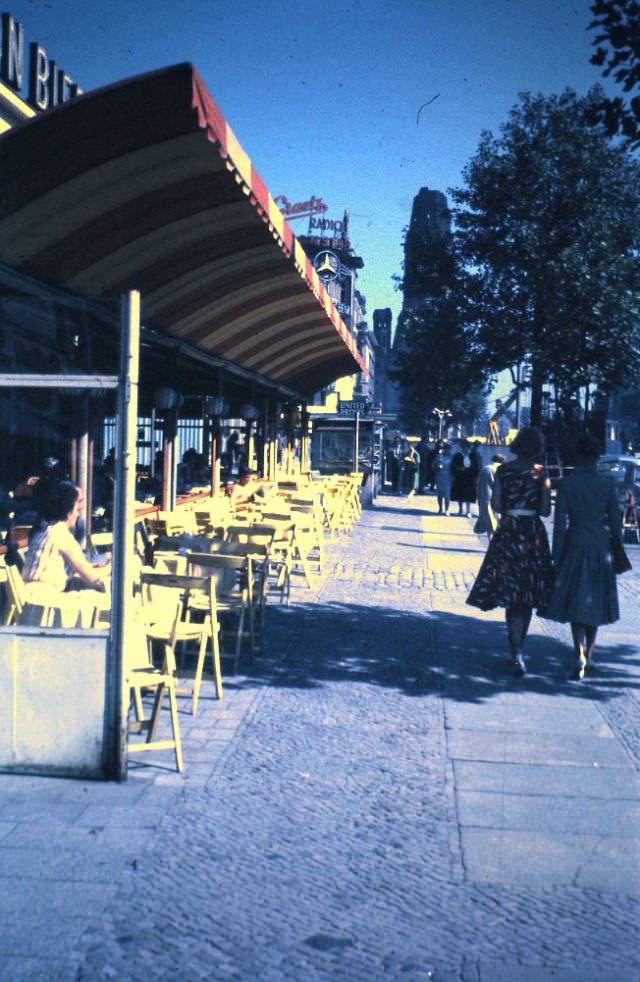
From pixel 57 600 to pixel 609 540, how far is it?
3884 millimetres

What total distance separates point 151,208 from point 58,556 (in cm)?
297

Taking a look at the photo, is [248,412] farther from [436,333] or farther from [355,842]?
[355,842]

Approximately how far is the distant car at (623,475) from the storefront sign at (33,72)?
891cm

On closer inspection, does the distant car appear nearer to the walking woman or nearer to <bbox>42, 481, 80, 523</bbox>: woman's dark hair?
the walking woman

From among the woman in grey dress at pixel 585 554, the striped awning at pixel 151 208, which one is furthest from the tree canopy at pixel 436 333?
the woman in grey dress at pixel 585 554

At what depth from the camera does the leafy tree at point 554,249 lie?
Answer: 27.9 metres

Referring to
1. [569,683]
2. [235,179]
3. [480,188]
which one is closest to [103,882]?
[569,683]

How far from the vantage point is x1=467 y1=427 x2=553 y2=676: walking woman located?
7.52m

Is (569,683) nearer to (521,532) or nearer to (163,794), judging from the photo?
(521,532)

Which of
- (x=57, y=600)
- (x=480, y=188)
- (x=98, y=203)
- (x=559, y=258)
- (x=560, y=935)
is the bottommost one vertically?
(x=560, y=935)

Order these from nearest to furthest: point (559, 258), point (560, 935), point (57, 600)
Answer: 1. point (560, 935)
2. point (57, 600)
3. point (559, 258)

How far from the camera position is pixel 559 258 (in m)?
28.0

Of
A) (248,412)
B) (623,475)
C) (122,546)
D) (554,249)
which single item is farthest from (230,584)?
(554,249)

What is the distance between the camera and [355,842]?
14.5 feet
